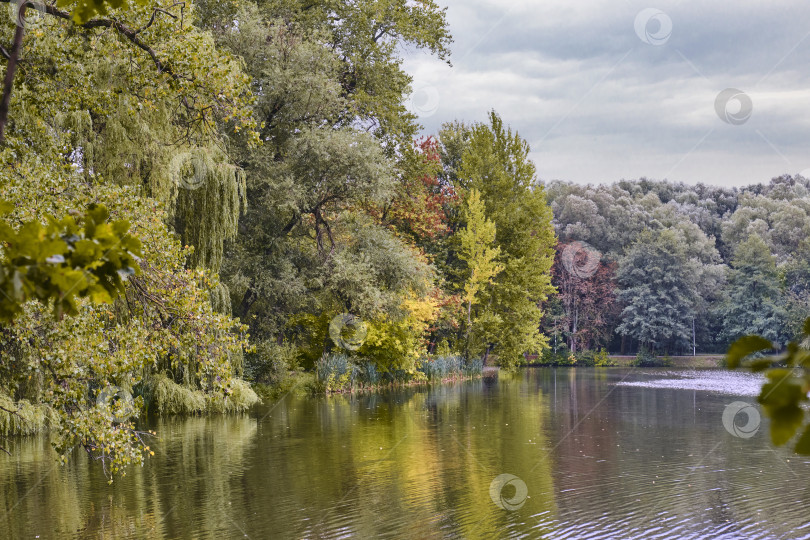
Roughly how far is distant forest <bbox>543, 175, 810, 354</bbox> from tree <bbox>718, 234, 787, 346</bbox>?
0.17ft

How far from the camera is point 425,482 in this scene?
9.71m

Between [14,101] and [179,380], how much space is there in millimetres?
9867

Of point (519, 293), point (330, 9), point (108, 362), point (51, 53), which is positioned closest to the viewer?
point (108, 362)

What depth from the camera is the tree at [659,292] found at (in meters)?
41.5

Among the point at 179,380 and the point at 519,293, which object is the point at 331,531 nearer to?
the point at 179,380

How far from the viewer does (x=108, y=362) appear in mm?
6625

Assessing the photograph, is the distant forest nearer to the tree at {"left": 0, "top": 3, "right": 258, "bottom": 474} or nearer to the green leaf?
the tree at {"left": 0, "top": 3, "right": 258, "bottom": 474}

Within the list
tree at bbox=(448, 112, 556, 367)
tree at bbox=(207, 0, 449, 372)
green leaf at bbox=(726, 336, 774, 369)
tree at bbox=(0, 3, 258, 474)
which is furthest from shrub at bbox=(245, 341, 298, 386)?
green leaf at bbox=(726, 336, 774, 369)

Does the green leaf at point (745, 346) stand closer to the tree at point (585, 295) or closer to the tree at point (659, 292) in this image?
the tree at point (659, 292)

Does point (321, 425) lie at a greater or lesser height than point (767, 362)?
lesser

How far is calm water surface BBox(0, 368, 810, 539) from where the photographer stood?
25.2 feet

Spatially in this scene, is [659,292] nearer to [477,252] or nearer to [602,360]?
[602,360]

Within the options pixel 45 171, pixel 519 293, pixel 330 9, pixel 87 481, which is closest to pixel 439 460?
pixel 87 481

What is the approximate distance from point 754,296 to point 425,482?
35.5 m
